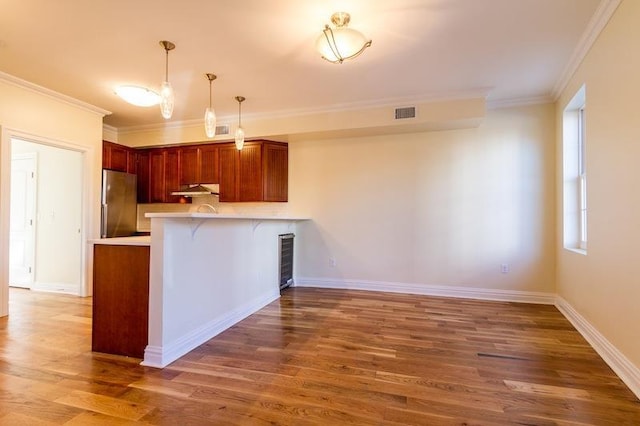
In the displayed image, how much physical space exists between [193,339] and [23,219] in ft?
14.2

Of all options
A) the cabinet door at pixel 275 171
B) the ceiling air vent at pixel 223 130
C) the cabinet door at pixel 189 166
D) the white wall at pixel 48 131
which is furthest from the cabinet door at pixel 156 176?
the cabinet door at pixel 275 171

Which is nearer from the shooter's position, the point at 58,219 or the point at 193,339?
the point at 193,339

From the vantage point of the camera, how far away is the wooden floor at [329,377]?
1720 millimetres

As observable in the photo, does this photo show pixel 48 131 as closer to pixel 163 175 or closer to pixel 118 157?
pixel 118 157

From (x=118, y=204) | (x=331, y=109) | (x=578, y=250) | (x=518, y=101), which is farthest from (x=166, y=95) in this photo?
(x=578, y=250)

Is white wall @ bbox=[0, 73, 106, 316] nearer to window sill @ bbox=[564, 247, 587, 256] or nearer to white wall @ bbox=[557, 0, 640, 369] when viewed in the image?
white wall @ bbox=[557, 0, 640, 369]

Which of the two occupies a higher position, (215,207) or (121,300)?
(215,207)

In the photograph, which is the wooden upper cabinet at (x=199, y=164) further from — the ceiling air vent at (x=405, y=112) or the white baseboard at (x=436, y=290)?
the ceiling air vent at (x=405, y=112)

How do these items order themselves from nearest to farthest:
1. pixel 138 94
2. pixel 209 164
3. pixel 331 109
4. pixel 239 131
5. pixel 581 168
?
1. pixel 138 94
2. pixel 581 168
3. pixel 239 131
4. pixel 331 109
5. pixel 209 164

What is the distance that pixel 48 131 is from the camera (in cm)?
387

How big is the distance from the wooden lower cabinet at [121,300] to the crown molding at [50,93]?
2.59 meters

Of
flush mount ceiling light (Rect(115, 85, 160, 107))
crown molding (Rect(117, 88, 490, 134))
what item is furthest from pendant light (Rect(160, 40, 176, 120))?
crown molding (Rect(117, 88, 490, 134))

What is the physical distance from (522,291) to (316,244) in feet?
9.37

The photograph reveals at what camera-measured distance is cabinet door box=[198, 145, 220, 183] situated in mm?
5094
